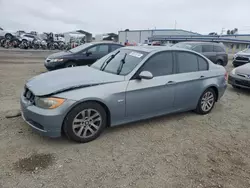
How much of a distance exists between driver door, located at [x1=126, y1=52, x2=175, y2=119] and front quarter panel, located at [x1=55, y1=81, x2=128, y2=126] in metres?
0.12

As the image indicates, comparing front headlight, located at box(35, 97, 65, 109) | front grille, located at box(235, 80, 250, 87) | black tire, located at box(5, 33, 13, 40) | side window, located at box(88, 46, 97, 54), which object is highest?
black tire, located at box(5, 33, 13, 40)

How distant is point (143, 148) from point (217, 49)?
1039cm

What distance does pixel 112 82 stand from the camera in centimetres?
349

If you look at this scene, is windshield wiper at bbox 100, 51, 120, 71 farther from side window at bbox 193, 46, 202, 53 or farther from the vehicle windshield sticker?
side window at bbox 193, 46, 202, 53

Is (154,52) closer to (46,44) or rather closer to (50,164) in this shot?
(50,164)

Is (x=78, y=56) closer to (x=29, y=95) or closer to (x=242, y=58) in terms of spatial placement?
(x=29, y=95)

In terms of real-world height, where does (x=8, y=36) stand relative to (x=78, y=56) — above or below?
above

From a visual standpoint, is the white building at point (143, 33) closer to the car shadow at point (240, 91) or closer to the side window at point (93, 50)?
the side window at point (93, 50)

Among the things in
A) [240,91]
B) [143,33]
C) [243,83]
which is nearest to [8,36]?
[240,91]

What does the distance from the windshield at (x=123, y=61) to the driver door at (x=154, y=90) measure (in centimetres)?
19

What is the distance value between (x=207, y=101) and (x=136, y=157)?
2.61m

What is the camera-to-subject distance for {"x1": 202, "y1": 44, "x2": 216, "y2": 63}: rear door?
11196 millimetres

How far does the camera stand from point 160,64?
13.4 feet

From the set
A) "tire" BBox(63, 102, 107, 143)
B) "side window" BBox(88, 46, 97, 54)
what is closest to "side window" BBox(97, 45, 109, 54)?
"side window" BBox(88, 46, 97, 54)
